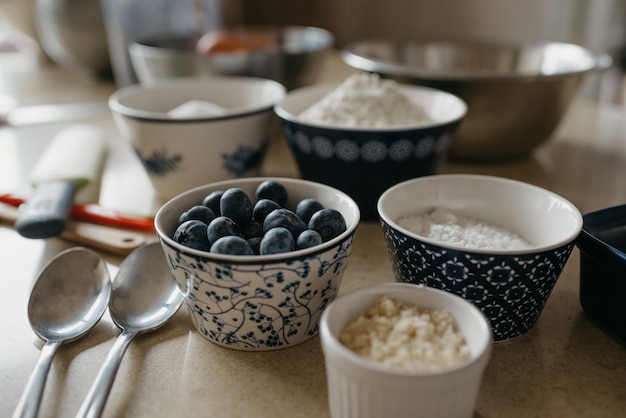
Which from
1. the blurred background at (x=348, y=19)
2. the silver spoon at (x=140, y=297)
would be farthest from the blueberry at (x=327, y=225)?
the blurred background at (x=348, y=19)

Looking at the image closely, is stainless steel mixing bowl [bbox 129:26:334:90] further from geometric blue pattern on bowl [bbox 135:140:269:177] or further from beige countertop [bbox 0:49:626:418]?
beige countertop [bbox 0:49:626:418]

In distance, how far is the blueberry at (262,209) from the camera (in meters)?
0.62

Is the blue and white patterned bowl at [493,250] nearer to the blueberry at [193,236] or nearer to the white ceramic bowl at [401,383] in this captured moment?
the white ceramic bowl at [401,383]

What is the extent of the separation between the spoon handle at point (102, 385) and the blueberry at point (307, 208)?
21cm

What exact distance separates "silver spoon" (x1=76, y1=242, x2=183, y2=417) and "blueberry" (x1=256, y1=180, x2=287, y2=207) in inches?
5.4

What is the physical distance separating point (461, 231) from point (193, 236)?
274 millimetres

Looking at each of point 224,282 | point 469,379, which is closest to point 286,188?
point 224,282

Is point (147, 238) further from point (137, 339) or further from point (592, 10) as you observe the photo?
point (592, 10)

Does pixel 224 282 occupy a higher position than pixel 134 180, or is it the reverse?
pixel 224 282

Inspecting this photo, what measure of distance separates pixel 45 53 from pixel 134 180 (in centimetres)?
115

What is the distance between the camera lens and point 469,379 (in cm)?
44

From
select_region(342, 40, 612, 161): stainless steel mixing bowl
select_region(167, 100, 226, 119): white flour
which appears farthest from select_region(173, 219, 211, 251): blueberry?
select_region(342, 40, 612, 161): stainless steel mixing bowl

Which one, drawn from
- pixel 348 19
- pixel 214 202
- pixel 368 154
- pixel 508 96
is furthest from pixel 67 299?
pixel 348 19

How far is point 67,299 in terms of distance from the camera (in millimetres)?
629
